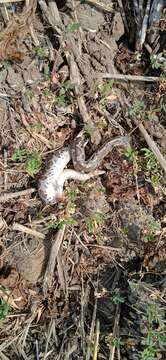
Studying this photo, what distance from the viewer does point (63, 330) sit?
12.8 feet

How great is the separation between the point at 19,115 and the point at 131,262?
4.84ft

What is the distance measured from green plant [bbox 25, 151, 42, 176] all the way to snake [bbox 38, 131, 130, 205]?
0.23 feet

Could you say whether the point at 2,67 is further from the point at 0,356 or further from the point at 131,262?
the point at 0,356

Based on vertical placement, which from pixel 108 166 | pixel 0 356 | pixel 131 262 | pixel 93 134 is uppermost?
pixel 93 134

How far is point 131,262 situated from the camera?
3896 millimetres

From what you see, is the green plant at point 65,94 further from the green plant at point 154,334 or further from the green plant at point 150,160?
the green plant at point 154,334

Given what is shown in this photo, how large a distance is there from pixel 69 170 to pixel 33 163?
291mm

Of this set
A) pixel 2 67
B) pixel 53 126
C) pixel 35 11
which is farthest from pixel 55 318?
pixel 35 11

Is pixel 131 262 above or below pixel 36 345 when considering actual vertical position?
above

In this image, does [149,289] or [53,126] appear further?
[53,126]

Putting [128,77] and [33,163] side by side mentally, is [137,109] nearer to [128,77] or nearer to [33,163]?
[128,77]

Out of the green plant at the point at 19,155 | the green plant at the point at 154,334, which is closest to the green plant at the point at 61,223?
the green plant at the point at 19,155

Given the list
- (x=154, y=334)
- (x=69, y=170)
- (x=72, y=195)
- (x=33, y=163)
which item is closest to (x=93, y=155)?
(x=69, y=170)

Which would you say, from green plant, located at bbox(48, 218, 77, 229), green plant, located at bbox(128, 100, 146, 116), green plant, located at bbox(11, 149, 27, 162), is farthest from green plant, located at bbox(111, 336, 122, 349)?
green plant, located at bbox(128, 100, 146, 116)
